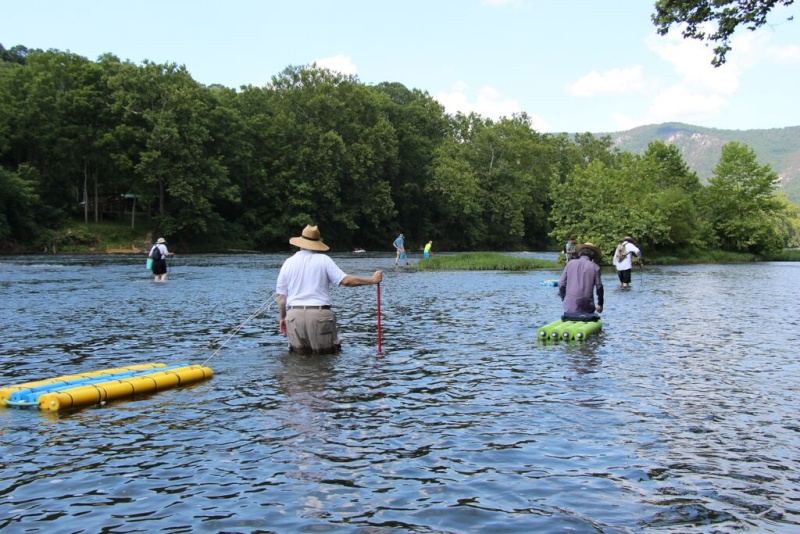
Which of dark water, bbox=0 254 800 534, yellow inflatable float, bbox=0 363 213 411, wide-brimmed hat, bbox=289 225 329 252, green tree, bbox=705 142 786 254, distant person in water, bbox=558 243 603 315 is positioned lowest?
dark water, bbox=0 254 800 534

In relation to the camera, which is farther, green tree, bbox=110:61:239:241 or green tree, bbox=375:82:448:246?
green tree, bbox=375:82:448:246

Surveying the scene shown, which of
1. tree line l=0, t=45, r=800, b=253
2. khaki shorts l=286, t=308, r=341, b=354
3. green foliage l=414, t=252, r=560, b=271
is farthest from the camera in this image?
tree line l=0, t=45, r=800, b=253

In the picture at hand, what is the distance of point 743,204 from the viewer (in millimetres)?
76188

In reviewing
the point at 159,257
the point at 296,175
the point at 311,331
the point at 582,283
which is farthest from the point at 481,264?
the point at 296,175

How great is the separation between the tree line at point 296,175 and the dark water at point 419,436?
4377 cm

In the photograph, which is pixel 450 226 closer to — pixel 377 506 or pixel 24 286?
pixel 24 286

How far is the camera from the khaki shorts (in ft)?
42.3

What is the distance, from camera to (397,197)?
4257 inches

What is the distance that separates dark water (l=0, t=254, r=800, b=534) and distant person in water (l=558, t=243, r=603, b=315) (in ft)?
2.75

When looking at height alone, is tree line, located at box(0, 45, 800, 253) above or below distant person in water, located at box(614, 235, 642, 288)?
above

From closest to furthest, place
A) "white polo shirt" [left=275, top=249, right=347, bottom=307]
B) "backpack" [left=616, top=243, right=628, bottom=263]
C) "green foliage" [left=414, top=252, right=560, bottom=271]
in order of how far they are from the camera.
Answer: "white polo shirt" [left=275, top=249, right=347, bottom=307] < "backpack" [left=616, top=243, right=628, bottom=263] < "green foliage" [left=414, top=252, right=560, bottom=271]

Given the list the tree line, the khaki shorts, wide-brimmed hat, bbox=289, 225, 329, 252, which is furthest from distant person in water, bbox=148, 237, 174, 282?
the tree line

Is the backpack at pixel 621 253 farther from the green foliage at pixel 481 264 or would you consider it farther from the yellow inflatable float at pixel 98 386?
the yellow inflatable float at pixel 98 386

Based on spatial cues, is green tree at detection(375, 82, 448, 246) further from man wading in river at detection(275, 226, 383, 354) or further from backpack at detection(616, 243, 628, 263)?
man wading in river at detection(275, 226, 383, 354)
